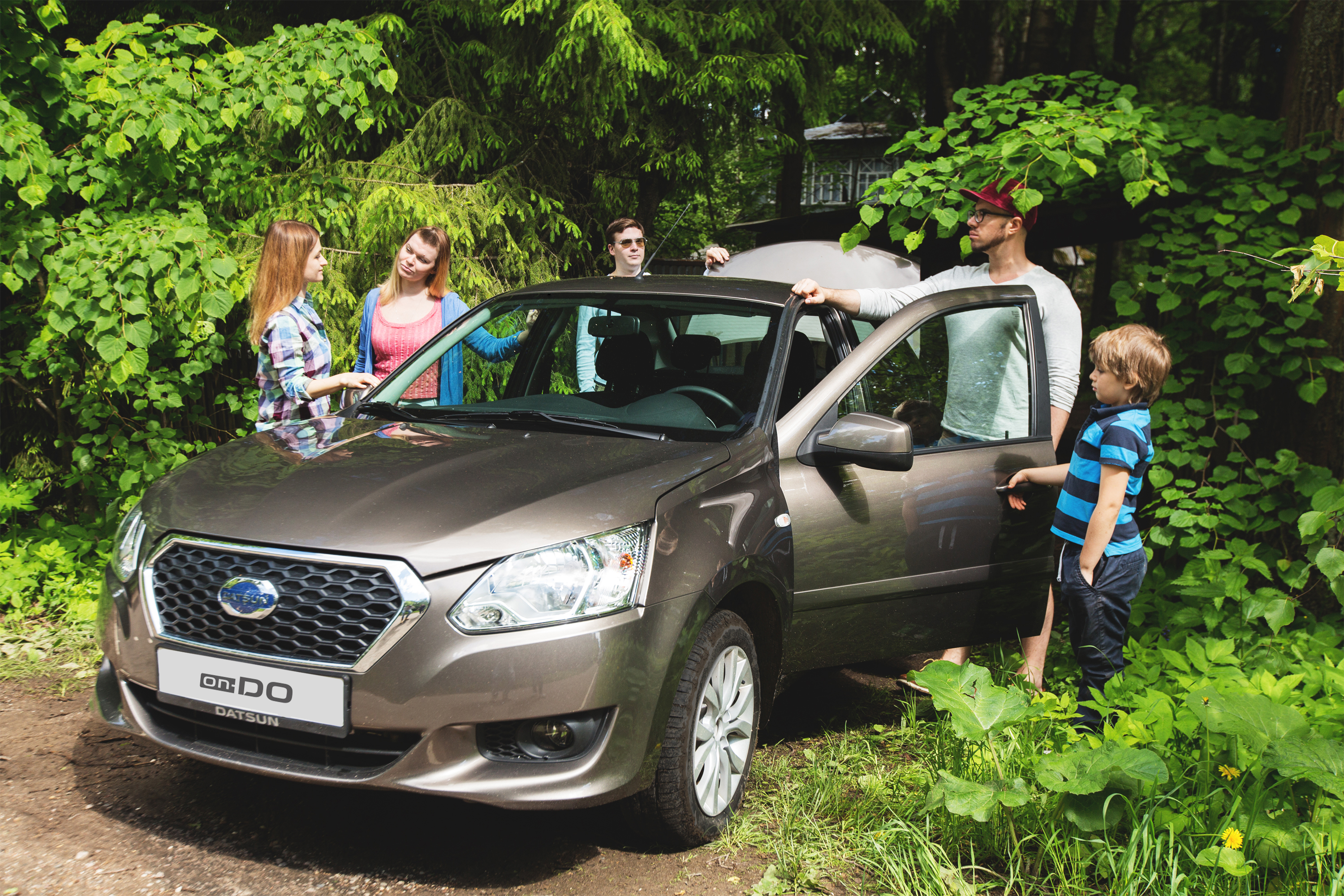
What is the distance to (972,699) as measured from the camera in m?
2.99

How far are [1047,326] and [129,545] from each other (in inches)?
133

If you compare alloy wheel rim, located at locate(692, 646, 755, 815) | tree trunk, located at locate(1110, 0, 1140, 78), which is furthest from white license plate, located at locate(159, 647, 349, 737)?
tree trunk, located at locate(1110, 0, 1140, 78)

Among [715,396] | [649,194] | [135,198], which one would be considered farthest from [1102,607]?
[649,194]

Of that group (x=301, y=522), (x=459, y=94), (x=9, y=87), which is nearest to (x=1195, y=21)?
(x=459, y=94)

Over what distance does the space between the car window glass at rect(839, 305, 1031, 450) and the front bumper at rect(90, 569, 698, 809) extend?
1386mm

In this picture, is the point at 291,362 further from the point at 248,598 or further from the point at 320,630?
the point at 320,630

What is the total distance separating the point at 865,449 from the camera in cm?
329

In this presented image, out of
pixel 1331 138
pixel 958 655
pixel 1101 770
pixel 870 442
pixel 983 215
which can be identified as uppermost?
pixel 1331 138

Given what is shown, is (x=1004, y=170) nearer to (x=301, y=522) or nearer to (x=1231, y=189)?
(x=1231, y=189)

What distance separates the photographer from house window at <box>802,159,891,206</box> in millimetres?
19172

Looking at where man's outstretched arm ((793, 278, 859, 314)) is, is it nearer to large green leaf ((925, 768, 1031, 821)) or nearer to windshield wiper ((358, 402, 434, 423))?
windshield wiper ((358, 402, 434, 423))

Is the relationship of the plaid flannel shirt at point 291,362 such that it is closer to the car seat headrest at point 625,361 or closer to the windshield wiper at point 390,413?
the windshield wiper at point 390,413

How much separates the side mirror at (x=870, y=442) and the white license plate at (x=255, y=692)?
162 cm

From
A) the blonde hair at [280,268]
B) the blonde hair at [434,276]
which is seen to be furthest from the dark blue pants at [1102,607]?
the blonde hair at [280,268]
